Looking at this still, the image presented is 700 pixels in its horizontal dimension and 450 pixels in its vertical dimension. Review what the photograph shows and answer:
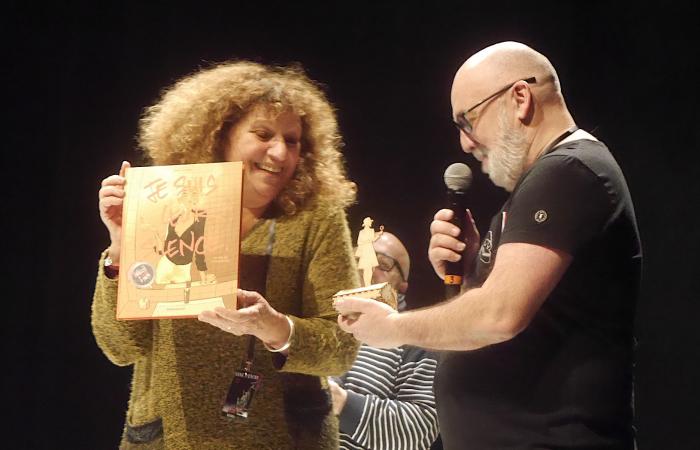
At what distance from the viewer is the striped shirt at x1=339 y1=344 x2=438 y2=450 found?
223 cm

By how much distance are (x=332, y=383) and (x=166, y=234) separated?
35.3 inches

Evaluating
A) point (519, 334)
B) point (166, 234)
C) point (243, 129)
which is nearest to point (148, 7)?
point (243, 129)

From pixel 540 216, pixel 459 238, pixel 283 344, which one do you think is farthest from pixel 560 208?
pixel 283 344

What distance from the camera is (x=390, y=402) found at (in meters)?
2.29

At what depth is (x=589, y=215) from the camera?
1.29 m

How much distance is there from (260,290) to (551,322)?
0.62 metres

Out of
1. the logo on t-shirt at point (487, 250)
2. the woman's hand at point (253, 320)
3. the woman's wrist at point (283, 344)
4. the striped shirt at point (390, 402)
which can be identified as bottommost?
the striped shirt at point (390, 402)

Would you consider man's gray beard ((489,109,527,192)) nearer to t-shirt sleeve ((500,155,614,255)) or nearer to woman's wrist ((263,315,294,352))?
t-shirt sleeve ((500,155,614,255))

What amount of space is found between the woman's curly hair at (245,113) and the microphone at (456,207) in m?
0.28

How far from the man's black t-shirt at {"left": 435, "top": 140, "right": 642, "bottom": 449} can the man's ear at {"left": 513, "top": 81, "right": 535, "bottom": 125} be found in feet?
0.43

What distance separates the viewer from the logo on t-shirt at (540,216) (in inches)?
50.4

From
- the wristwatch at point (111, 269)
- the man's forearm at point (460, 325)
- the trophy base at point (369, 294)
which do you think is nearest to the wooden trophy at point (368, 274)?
the trophy base at point (369, 294)

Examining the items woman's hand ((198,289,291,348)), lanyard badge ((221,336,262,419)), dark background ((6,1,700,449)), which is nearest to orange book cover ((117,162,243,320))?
woman's hand ((198,289,291,348))

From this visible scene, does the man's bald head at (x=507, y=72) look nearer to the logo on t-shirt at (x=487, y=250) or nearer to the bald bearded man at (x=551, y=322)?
the bald bearded man at (x=551, y=322)
